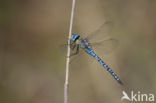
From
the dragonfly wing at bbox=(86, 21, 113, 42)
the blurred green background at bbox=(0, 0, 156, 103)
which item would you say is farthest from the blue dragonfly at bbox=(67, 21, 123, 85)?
the blurred green background at bbox=(0, 0, 156, 103)

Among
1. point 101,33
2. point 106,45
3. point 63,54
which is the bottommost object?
point 63,54

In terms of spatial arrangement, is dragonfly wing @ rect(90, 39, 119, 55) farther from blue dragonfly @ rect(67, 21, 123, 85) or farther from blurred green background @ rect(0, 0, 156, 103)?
blurred green background @ rect(0, 0, 156, 103)

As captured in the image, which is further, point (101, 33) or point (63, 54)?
point (63, 54)

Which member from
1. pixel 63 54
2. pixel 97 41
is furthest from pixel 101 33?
pixel 63 54

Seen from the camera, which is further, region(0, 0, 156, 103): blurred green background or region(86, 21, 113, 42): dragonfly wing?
region(0, 0, 156, 103): blurred green background

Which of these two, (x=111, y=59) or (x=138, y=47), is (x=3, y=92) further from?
(x=138, y=47)

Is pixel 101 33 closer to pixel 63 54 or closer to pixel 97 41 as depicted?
pixel 97 41

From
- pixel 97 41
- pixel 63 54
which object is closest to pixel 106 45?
pixel 97 41

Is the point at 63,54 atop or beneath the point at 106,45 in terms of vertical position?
beneath

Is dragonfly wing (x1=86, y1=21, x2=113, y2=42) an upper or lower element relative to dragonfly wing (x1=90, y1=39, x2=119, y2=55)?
upper
